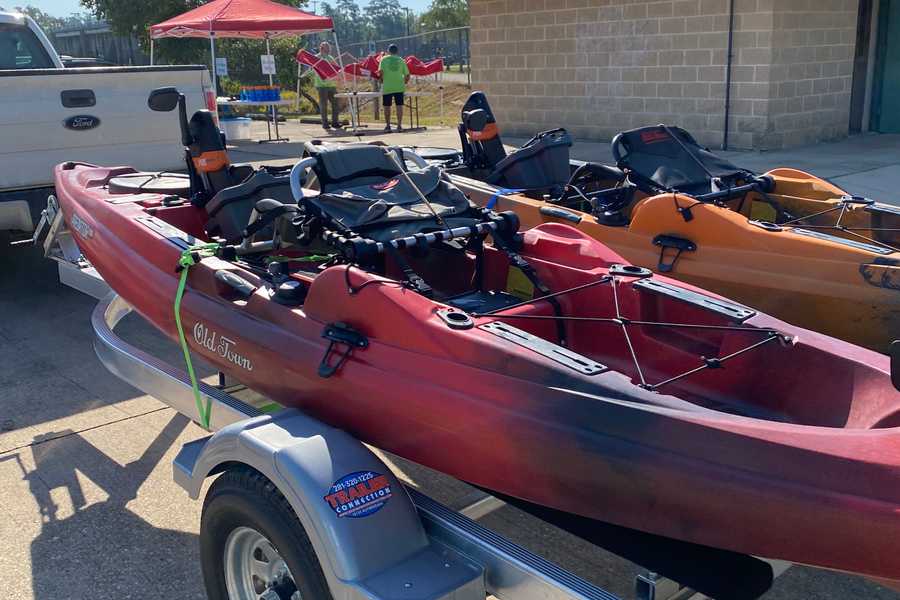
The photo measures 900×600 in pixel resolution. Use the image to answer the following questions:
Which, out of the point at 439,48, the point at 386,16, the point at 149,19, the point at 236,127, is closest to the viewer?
the point at 236,127

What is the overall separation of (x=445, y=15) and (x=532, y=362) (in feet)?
203

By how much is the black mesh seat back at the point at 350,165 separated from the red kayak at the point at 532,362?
0.01m

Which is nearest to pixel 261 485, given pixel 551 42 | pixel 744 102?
pixel 744 102

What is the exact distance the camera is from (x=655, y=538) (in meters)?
2.58

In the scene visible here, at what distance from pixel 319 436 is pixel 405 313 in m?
0.52

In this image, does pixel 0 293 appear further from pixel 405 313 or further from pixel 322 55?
pixel 322 55

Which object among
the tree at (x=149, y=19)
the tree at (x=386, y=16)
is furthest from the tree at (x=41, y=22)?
the tree at (x=386, y=16)

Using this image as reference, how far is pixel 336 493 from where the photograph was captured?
253 cm

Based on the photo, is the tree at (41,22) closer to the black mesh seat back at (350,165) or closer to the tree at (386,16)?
the black mesh seat back at (350,165)

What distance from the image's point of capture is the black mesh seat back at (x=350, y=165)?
4.20 m

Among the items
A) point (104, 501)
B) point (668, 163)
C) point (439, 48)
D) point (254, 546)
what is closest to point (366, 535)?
point (254, 546)

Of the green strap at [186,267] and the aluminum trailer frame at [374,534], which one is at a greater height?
the green strap at [186,267]

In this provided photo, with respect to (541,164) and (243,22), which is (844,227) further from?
(243,22)

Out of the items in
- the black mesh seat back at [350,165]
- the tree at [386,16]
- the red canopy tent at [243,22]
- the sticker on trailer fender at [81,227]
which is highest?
the tree at [386,16]
